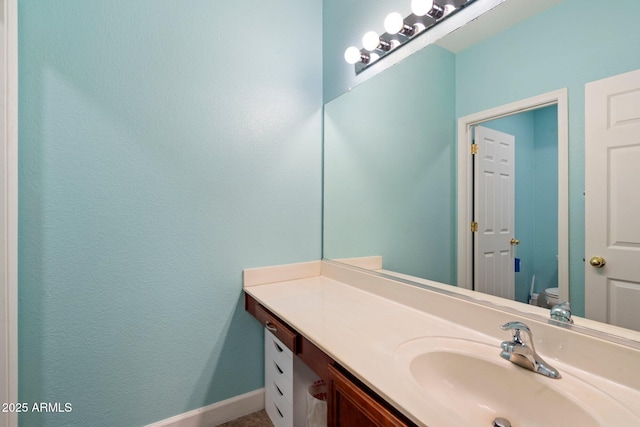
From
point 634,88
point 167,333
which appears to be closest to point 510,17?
point 634,88

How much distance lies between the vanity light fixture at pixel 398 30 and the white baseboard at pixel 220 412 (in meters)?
1.92

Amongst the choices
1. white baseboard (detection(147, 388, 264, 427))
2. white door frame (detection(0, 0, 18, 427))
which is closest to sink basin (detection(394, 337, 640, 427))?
white baseboard (detection(147, 388, 264, 427))

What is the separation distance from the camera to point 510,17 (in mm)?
889

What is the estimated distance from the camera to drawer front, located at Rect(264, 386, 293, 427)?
1277mm

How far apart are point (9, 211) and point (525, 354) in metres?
1.72

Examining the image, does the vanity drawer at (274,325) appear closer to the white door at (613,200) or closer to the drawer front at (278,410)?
the drawer front at (278,410)

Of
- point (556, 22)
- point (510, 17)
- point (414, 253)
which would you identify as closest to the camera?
point (556, 22)

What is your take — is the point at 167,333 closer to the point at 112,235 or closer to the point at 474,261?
the point at 112,235

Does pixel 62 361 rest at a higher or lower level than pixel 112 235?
lower

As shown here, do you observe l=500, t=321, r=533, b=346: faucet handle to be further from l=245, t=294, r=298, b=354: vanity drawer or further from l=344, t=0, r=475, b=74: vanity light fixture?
l=344, t=0, r=475, b=74: vanity light fixture

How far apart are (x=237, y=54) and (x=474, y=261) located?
153cm

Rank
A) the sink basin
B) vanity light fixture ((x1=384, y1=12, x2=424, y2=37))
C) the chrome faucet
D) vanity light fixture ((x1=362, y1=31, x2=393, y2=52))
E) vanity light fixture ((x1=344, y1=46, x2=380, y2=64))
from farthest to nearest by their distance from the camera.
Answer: vanity light fixture ((x1=344, y1=46, x2=380, y2=64))
vanity light fixture ((x1=362, y1=31, x2=393, y2=52))
vanity light fixture ((x1=384, y1=12, x2=424, y2=37))
the chrome faucet
the sink basin

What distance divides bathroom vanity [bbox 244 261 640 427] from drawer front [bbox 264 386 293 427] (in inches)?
17.3

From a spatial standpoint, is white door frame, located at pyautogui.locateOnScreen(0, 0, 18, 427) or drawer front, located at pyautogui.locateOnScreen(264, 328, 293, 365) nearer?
white door frame, located at pyautogui.locateOnScreen(0, 0, 18, 427)
